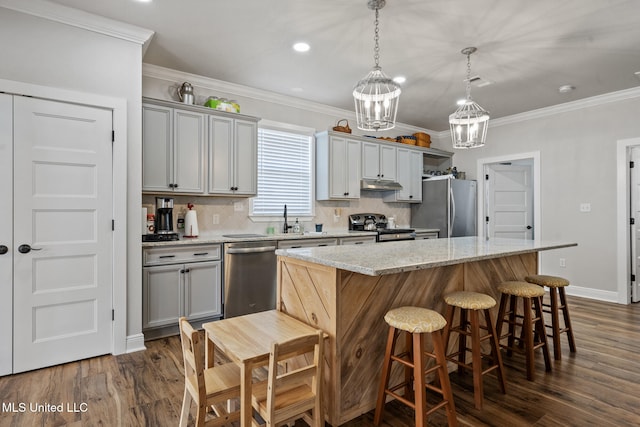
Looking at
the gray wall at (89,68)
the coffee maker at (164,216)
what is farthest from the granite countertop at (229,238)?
the gray wall at (89,68)

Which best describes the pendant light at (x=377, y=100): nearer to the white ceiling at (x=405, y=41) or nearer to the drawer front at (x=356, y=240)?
the white ceiling at (x=405, y=41)

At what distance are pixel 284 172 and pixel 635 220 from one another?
183 inches

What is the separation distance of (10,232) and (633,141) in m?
6.59

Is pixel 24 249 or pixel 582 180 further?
pixel 582 180

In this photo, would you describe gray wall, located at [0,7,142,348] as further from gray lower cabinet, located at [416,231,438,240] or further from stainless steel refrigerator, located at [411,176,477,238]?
stainless steel refrigerator, located at [411,176,477,238]

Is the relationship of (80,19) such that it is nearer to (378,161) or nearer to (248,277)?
(248,277)

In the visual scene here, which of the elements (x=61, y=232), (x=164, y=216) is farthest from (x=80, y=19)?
Answer: (x=164, y=216)

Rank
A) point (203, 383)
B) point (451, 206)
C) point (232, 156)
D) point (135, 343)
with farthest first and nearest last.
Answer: point (451, 206) → point (232, 156) → point (135, 343) → point (203, 383)

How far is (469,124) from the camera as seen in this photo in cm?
299

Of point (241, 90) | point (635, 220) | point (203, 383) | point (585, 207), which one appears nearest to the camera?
point (203, 383)

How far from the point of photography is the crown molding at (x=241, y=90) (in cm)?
375

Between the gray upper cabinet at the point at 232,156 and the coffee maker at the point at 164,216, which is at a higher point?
the gray upper cabinet at the point at 232,156

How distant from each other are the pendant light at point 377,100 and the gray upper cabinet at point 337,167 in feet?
7.83

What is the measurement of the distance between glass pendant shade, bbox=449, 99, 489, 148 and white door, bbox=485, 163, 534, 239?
3254 mm
